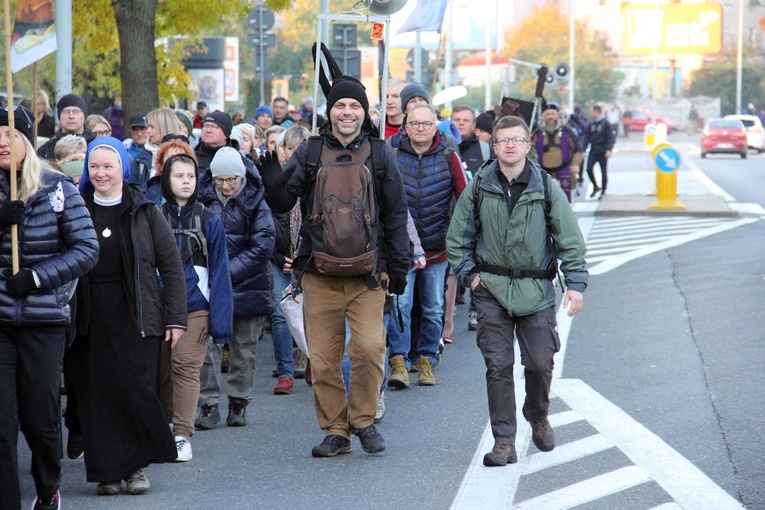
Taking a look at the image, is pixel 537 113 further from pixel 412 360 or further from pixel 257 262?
pixel 257 262

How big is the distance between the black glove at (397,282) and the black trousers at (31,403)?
196 centimetres

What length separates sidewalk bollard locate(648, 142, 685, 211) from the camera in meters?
22.6

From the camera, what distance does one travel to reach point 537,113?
67.6 feet

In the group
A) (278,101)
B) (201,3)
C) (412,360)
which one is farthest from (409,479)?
(278,101)

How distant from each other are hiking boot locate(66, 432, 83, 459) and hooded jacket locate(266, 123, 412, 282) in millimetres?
1505

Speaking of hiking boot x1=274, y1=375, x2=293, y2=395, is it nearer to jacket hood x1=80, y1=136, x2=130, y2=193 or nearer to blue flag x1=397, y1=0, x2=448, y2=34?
jacket hood x1=80, y1=136, x2=130, y2=193

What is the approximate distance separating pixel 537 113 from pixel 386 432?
13.7 m

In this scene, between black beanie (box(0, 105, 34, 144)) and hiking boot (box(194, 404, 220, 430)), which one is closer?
black beanie (box(0, 105, 34, 144))

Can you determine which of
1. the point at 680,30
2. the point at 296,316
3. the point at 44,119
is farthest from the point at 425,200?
the point at 680,30

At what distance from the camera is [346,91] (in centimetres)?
677

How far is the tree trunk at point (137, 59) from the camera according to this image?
14414 millimetres

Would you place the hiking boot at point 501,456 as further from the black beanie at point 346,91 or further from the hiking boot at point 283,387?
the hiking boot at point 283,387

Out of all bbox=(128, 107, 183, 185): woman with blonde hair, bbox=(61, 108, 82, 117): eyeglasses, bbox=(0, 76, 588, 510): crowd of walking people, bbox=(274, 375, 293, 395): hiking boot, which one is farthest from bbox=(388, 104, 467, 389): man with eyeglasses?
bbox=(61, 108, 82, 117): eyeglasses

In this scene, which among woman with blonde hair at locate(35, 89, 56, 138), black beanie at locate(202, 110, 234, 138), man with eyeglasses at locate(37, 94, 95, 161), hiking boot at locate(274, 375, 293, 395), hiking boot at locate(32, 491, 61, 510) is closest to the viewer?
hiking boot at locate(32, 491, 61, 510)
